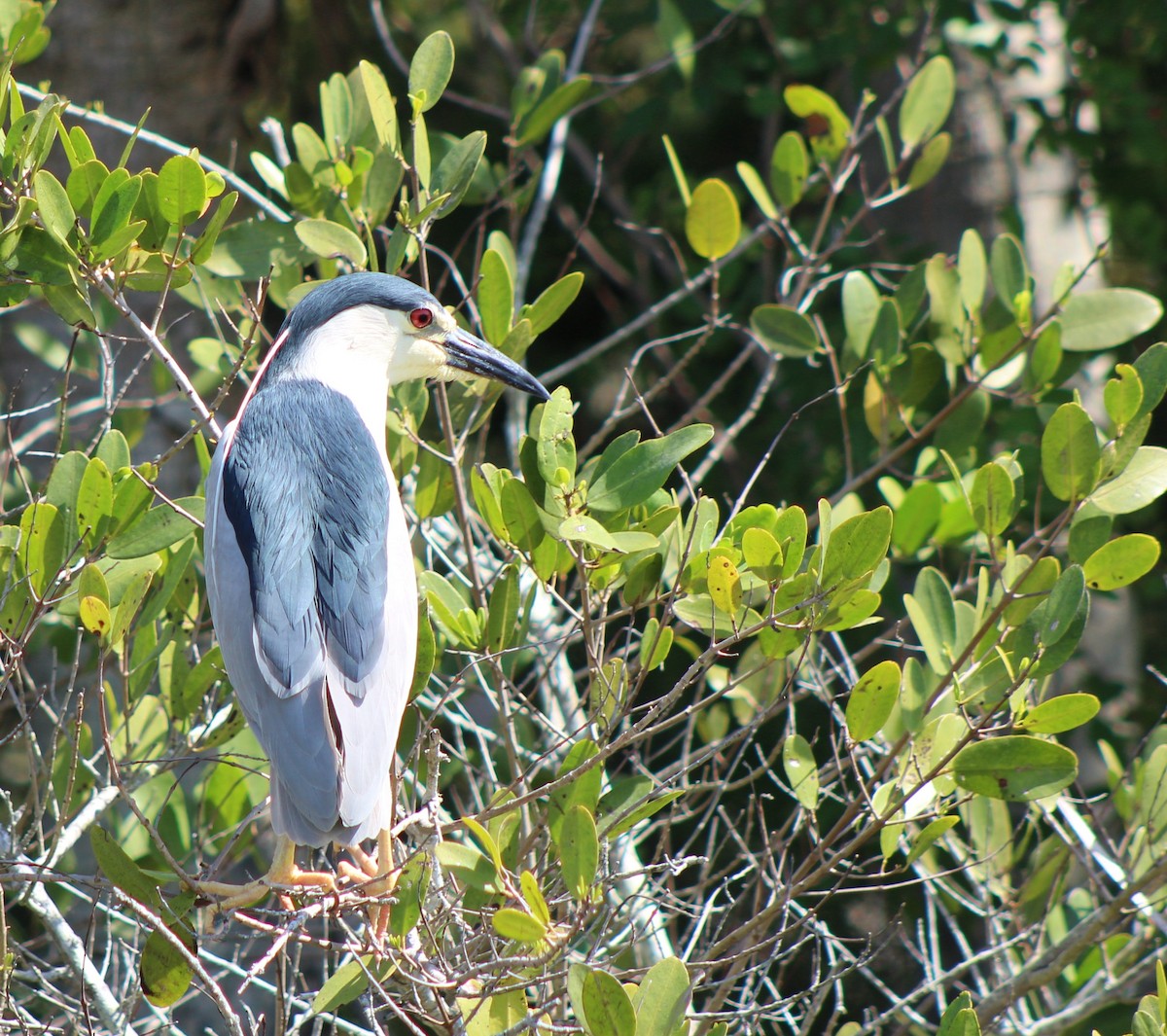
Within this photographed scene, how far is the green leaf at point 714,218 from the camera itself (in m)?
2.62

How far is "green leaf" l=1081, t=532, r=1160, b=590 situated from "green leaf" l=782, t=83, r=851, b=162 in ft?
4.05

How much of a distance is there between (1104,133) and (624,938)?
3.07m

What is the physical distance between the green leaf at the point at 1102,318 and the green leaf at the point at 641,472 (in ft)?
3.46

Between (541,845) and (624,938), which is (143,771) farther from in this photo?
(624,938)

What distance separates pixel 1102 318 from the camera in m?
2.57

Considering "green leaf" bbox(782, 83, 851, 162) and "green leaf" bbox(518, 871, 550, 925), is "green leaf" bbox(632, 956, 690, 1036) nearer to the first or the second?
"green leaf" bbox(518, 871, 550, 925)

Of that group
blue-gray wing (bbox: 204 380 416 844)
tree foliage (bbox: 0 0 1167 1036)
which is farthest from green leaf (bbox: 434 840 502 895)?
blue-gray wing (bbox: 204 380 416 844)

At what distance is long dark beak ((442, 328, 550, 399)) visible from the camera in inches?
95.1

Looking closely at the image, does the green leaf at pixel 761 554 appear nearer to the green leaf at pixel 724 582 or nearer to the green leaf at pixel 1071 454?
the green leaf at pixel 724 582

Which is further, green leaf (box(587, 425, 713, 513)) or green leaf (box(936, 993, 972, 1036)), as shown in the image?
green leaf (box(587, 425, 713, 513))

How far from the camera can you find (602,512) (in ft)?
6.40

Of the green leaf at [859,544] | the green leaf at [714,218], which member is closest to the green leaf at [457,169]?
the green leaf at [714,218]

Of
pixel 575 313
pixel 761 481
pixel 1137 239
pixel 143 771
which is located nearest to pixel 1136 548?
pixel 143 771

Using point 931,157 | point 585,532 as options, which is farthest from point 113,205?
point 931,157
